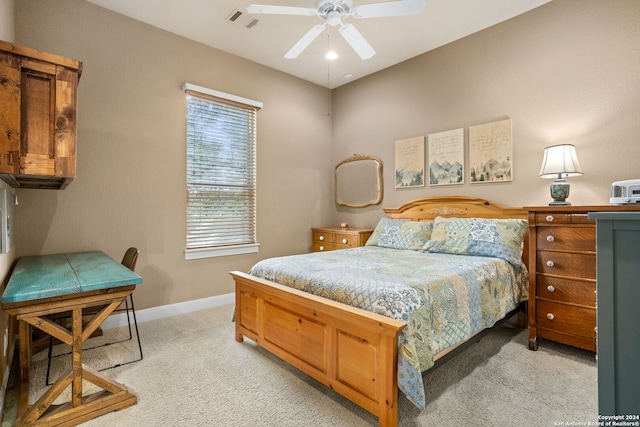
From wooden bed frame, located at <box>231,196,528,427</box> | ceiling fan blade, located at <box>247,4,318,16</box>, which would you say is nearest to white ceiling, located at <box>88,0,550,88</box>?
ceiling fan blade, located at <box>247,4,318,16</box>

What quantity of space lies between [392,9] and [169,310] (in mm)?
3471

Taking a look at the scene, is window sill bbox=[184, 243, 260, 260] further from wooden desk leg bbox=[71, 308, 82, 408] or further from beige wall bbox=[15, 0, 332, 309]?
wooden desk leg bbox=[71, 308, 82, 408]

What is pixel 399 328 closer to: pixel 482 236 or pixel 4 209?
pixel 482 236

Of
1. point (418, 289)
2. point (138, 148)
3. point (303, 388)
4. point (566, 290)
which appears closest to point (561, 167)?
point (566, 290)

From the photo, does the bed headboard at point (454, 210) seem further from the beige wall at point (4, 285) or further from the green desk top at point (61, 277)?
the beige wall at point (4, 285)

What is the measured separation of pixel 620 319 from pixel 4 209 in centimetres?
277

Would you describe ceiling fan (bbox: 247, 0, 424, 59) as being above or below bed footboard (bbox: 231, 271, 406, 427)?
above

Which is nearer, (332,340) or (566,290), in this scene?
(332,340)

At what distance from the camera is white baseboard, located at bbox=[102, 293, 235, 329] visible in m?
3.06

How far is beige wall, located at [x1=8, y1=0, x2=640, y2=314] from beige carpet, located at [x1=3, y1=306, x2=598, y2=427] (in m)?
1.09

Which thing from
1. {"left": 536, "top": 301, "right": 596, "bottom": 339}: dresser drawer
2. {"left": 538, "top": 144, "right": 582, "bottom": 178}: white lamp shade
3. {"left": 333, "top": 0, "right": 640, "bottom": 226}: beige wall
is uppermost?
{"left": 333, "top": 0, "right": 640, "bottom": 226}: beige wall

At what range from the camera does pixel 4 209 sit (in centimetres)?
177

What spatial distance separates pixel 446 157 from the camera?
370 centimetres

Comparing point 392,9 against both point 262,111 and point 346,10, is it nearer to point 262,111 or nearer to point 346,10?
point 346,10
